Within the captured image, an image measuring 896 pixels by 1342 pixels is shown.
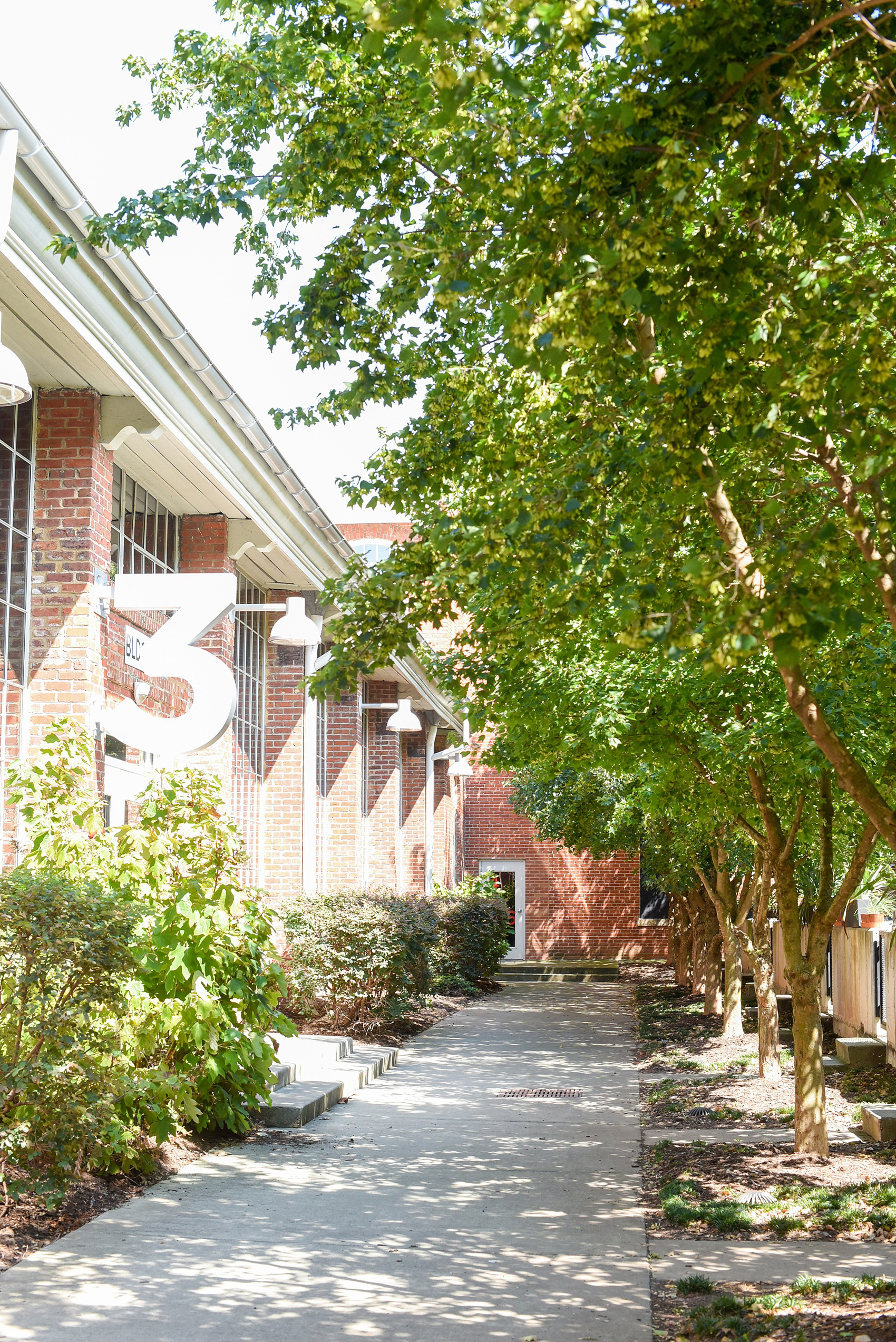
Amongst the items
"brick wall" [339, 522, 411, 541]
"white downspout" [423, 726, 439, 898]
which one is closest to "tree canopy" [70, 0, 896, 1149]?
"white downspout" [423, 726, 439, 898]

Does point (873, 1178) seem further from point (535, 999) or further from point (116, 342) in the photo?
point (535, 999)

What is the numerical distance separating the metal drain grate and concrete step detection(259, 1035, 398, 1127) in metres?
1.29

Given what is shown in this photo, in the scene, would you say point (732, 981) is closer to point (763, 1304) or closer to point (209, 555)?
point (209, 555)

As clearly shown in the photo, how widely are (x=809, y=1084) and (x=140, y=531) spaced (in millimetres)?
6637

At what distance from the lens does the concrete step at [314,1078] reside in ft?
28.8

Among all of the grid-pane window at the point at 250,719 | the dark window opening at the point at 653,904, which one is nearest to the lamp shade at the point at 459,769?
the dark window opening at the point at 653,904

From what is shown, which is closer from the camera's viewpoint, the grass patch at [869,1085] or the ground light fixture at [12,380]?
the ground light fixture at [12,380]

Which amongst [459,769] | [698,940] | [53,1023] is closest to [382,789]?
[459,769]

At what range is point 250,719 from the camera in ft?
45.7

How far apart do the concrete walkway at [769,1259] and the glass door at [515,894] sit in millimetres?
24010

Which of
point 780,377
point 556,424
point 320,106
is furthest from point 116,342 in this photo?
point 780,377

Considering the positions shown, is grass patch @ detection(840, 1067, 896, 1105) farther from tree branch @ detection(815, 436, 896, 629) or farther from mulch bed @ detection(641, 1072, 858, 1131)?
tree branch @ detection(815, 436, 896, 629)

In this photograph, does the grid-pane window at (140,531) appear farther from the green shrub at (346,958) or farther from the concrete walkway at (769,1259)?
the concrete walkway at (769,1259)

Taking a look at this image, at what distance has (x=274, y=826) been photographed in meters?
14.4
